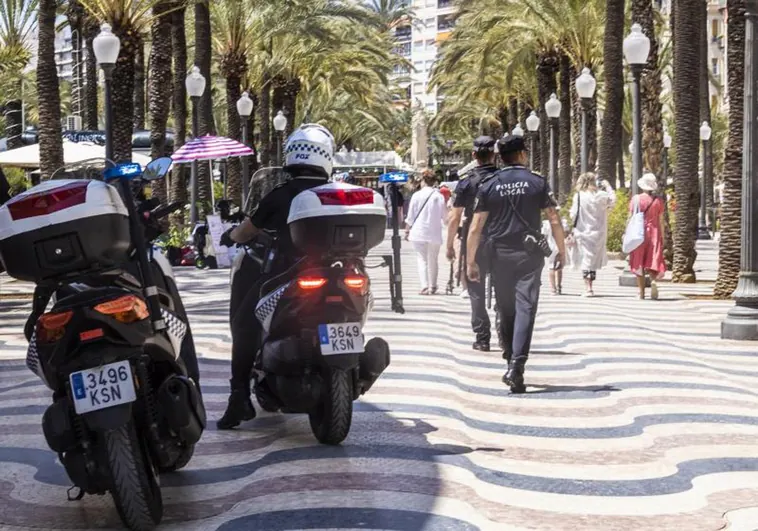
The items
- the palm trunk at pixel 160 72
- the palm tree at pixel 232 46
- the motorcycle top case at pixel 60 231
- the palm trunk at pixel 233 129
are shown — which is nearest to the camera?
the motorcycle top case at pixel 60 231

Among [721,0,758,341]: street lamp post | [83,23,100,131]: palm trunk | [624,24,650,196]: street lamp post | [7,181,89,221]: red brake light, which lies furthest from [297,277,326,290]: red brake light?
[83,23,100,131]: palm trunk

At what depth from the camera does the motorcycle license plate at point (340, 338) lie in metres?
6.48

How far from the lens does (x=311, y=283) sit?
6.54m

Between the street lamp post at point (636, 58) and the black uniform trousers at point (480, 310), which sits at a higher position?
the street lamp post at point (636, 58)

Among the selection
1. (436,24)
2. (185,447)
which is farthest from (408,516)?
(436,24)

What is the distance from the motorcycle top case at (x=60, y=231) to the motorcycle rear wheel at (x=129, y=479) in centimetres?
64

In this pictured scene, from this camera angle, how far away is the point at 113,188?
17.1ft

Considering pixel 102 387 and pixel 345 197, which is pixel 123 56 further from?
pixel 102 387

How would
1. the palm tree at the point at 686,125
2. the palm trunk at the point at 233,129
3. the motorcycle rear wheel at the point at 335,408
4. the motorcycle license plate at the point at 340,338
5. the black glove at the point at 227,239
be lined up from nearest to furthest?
the motorcycle license plate at the point at 340,338 < the motorcycle rear wheel at the point at 335,408 < the black glove at the point at 227,239 < the palm tree at the point at 686,125 < the palm trunk at the point at 233,129

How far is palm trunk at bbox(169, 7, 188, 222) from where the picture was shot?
31.9 metres

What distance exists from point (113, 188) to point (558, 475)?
2450mm

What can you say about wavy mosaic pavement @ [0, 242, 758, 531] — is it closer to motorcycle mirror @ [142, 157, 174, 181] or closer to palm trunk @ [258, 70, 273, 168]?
motorcycle mirror @ [142, 157, 174, 181]

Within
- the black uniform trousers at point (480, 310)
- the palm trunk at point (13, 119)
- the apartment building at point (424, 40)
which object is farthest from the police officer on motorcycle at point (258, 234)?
the apartment building at point (424, 40)

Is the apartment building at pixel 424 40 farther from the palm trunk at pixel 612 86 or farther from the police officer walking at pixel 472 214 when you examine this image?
the police officer walking at pixel 472 214
